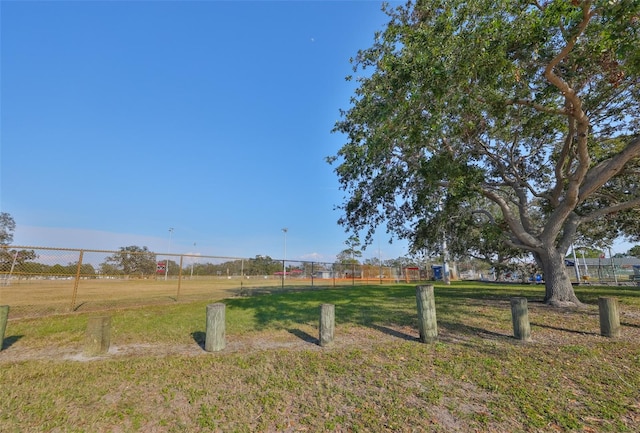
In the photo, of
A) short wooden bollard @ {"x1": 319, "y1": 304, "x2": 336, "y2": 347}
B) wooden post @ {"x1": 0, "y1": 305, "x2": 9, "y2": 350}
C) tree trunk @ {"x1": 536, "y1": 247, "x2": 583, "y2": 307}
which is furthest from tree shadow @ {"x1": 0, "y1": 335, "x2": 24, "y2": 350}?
tree trunk @ {"x1": 536, "y1": 247, "x2": 583, "y2": 307}

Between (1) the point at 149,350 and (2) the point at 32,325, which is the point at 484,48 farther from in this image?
(2) the point at 32,325

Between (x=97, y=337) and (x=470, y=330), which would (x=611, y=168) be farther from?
(x=97, y=337)

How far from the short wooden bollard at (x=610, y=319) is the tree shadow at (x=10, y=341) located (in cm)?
1249

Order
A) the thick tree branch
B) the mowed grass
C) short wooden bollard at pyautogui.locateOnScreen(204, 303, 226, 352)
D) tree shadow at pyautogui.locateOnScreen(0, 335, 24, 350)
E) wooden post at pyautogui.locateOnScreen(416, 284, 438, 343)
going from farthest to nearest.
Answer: the thick tree branch → wooden post at pyautogui.locateOnScreen(416, 284, 438, 343) → tree shadow at pyautogui.locateOnScreen(0, 335, 24, 350) → short wooden bollard at pyautogui.locateOnScreen(204, 303, 226, 352) → the mowed grass

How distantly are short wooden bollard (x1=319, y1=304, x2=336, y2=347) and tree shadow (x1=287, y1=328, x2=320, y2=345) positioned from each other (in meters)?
0.26

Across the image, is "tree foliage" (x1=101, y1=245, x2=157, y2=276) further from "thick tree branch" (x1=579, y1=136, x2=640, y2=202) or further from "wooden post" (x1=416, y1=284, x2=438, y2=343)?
"thick tree branch" (x1=579, y1=136, x2=640, y2=202)

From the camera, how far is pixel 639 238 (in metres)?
15.7

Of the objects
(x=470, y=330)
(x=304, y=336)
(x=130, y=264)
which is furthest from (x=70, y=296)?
(x=470, y=330)

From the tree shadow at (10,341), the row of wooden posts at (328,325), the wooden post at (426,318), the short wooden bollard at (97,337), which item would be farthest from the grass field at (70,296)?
the wooden post at (426,318)

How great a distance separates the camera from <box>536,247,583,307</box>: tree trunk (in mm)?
9898

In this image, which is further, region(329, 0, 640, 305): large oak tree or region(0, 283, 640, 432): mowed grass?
region(329, 0, 640, 305): large oak tree

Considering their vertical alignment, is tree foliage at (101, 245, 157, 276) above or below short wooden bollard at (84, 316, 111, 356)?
above

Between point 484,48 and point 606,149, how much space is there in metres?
9.59

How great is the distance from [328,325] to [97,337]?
442cm
